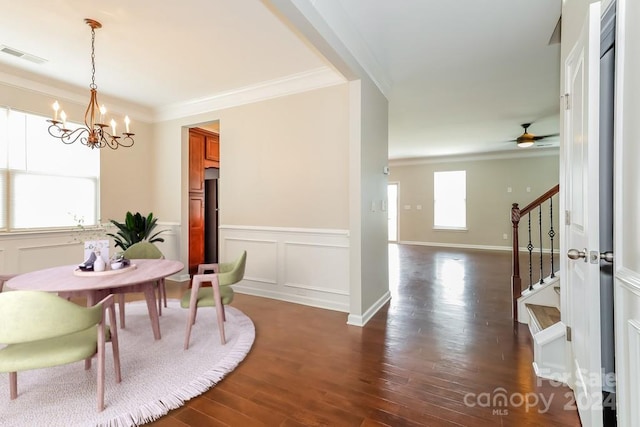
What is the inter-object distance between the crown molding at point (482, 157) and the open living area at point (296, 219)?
212 cm

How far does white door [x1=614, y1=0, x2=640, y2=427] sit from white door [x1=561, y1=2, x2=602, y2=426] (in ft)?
0.38

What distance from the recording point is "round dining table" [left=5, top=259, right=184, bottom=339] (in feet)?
6.56

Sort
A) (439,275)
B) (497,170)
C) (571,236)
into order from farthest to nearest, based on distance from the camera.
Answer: (497,170) → (439,275) → (571,236)

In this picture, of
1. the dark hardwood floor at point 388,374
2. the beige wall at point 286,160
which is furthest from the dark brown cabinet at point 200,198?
the dark hardwood floor at point 388,374

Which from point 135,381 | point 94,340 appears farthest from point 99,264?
point 135,381

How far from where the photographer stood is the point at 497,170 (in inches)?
314

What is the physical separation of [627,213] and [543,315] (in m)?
1.91

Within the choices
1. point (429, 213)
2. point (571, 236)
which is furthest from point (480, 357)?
point (429, 213)

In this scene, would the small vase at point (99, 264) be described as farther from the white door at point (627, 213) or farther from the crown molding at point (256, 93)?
the white door at point (627, 213)

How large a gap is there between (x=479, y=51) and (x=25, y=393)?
14.7ft

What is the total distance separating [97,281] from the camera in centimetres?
212

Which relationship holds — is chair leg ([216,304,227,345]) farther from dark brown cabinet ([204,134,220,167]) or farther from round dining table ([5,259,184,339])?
dark brown cabinet ([204,134,220,167])

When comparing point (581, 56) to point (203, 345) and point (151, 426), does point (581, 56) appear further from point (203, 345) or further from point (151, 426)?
point (203, 345)

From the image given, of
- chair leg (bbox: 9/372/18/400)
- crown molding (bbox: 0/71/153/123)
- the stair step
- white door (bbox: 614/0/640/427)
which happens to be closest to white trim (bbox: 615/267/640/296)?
white door (bbox: 614/0/640/427)
